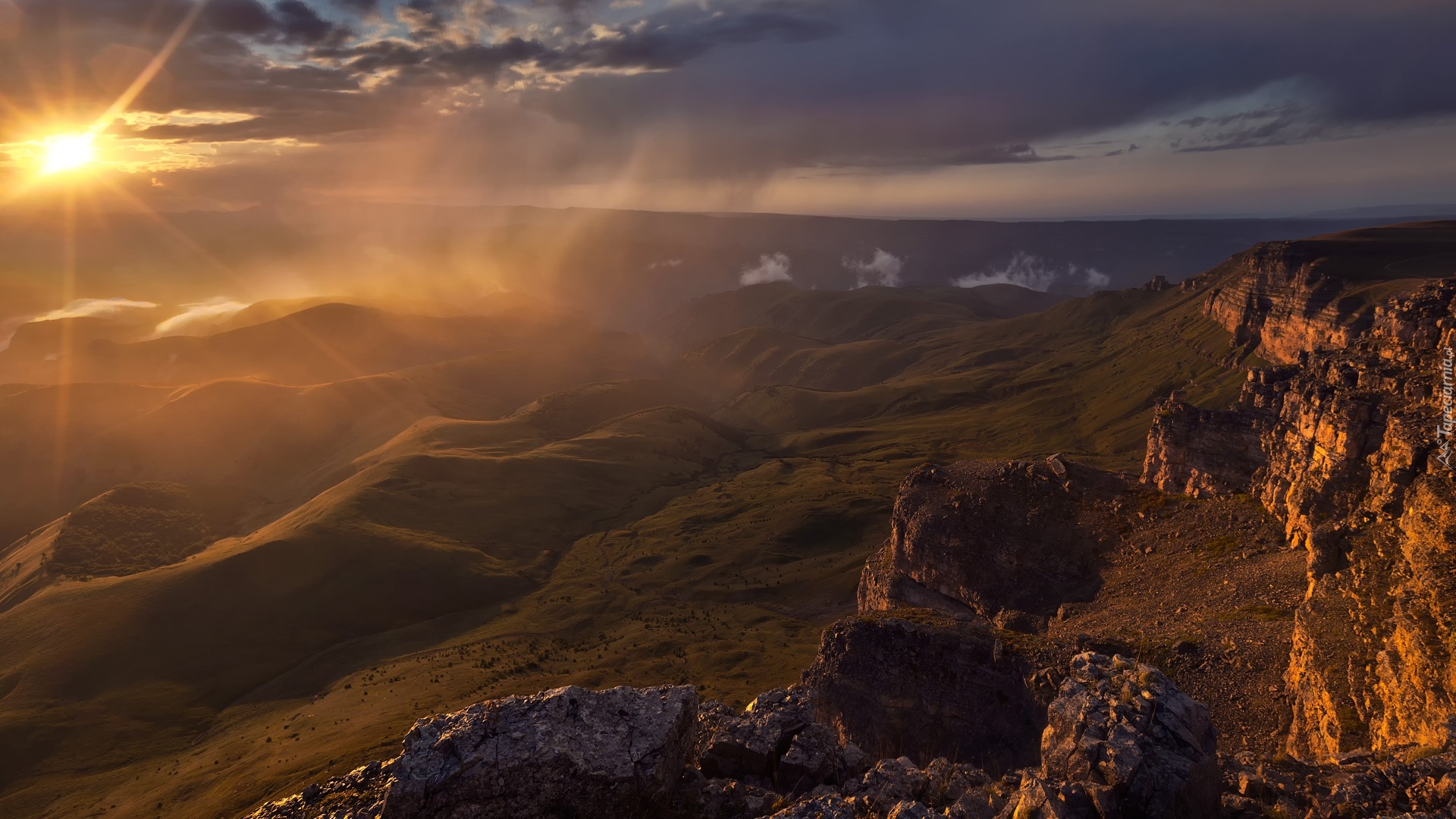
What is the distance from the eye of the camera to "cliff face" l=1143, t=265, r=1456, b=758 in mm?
30703

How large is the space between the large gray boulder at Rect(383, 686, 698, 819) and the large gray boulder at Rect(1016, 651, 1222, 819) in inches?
464

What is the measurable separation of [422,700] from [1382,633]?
95.0 meters

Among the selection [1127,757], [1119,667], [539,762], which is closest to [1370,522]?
[1119,667]

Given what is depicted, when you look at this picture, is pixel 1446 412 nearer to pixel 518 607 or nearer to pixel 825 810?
pixel 825 810

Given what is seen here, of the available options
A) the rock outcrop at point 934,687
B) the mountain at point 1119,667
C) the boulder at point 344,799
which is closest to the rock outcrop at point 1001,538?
the mountain at point 1119,667

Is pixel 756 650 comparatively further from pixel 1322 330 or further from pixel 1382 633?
pixel 1322 330

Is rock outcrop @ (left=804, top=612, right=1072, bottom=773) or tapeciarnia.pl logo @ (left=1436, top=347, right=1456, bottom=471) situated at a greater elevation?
tapeciarnia.pl logo @ (left=1436, top=347, right=1456, bottom=471)

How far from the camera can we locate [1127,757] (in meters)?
20.4

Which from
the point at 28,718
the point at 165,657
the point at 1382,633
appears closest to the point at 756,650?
the point at 1382,633

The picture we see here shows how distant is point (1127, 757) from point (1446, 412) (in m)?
36.9

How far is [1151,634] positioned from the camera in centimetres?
4847

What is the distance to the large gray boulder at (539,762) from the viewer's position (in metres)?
22.1

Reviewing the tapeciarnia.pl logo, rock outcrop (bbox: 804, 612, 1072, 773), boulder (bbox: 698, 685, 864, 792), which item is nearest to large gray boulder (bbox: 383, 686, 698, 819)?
boulder (bbox: 698, 685, 864, 792)

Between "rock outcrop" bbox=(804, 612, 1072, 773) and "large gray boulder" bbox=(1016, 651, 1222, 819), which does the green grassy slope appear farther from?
"large gray boulder" bbox=(1016, 651, 1222, 819)
